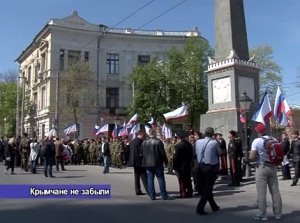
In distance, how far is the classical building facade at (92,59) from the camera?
5394 cm

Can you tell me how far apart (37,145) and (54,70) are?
3573 centimetres

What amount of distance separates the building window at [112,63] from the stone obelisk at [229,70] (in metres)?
38.6

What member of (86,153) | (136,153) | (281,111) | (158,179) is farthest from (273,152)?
(86,153)

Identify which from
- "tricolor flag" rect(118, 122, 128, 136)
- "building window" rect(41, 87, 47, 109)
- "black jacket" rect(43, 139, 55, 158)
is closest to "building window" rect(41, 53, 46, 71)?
"building window" rect(41, 87, 47, 109)

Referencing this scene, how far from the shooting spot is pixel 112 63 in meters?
57.8

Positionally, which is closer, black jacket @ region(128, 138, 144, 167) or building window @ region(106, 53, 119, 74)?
black jacket @ region(128, 138, 144, 167)

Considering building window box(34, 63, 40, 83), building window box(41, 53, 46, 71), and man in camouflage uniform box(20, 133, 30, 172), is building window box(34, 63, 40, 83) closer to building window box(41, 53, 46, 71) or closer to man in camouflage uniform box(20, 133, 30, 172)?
building window box(41, 53, 46, 71)

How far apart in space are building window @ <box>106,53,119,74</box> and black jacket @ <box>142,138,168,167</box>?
4642cm

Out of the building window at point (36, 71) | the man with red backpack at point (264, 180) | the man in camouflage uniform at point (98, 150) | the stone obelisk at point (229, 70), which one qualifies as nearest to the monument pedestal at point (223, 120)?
the stone obelisk at point (229, 70)

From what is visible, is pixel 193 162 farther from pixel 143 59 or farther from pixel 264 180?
pixel 143 59

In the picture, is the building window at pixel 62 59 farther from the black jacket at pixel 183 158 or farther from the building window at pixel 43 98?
the black jacket at pixel 183 158

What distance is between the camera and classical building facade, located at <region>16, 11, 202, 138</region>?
5394 cm

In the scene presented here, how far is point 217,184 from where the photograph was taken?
49.5ft

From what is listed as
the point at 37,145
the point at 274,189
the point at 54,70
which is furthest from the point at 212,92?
the point at 54,70
